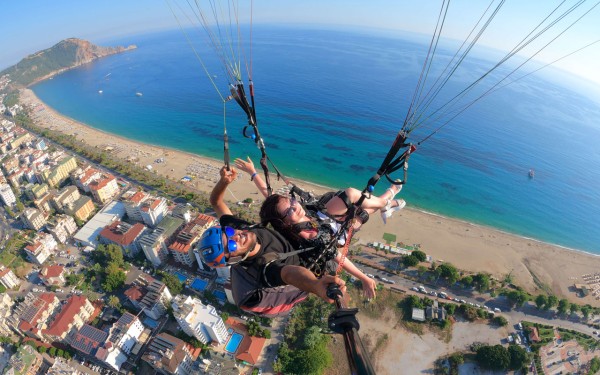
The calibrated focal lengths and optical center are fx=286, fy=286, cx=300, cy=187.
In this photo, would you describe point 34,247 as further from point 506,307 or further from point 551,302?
point 551,302

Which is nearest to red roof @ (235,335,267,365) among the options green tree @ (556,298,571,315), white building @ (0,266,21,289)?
white building @ (0,266,21,289)

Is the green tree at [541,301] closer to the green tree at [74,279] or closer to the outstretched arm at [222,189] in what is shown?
the outstretched arm at [222,189]

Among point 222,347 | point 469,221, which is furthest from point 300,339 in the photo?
point 469,221

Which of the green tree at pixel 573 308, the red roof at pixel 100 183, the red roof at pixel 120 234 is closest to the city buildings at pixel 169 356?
the red roof at pixel 120 234

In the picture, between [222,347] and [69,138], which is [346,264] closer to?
[222,347]

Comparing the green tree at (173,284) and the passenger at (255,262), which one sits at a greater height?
the passenger at (255,262)
